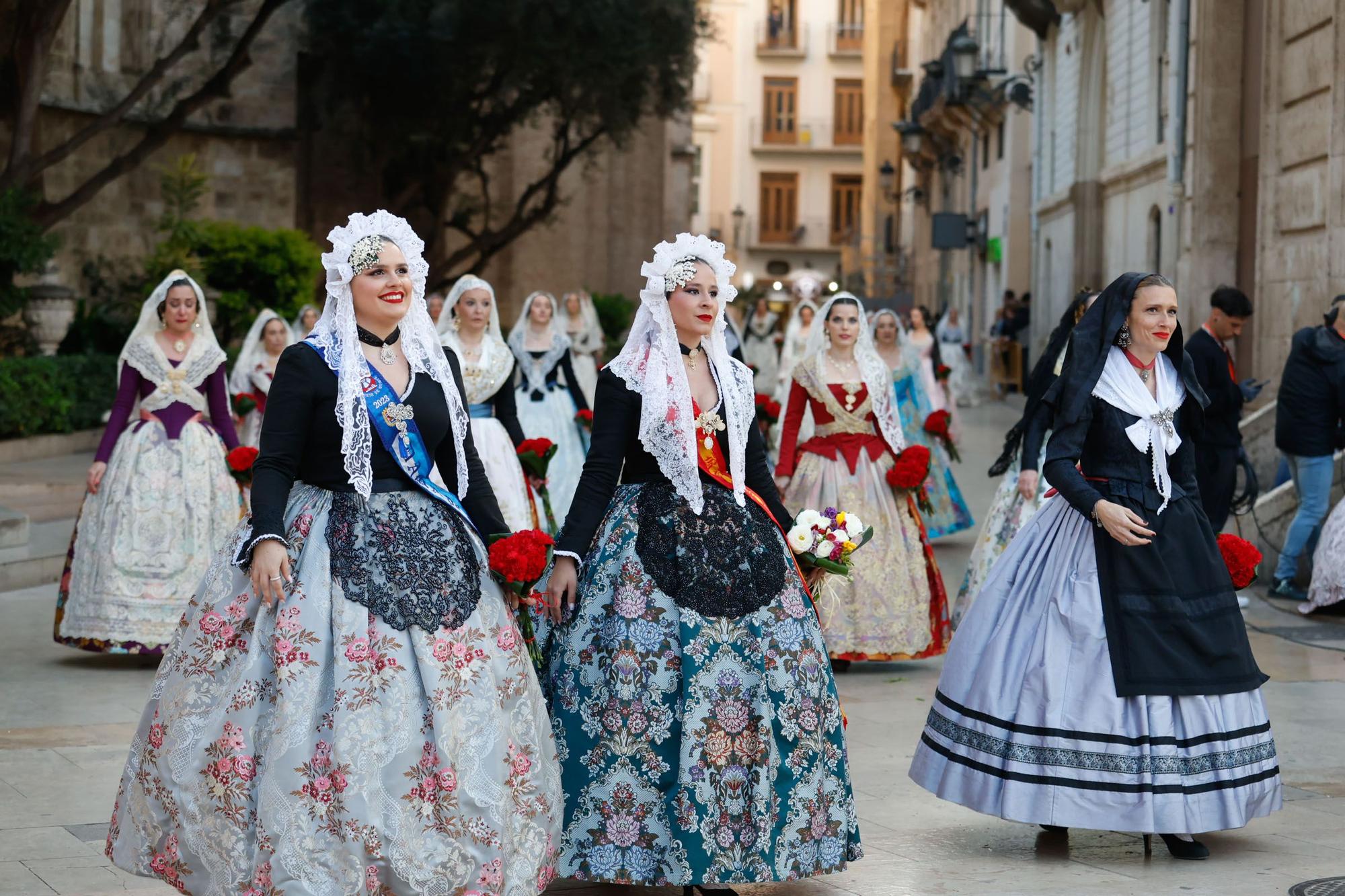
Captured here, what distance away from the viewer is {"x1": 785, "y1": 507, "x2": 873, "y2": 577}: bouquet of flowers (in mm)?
5270

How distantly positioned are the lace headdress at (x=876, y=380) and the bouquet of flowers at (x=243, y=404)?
4204 mm

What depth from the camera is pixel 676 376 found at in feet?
17.4

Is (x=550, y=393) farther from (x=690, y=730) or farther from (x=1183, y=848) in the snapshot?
(x=690, y=730)

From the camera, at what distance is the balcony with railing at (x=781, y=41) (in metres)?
74.4

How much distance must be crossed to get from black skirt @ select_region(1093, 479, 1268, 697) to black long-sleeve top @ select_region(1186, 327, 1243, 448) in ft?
13.5

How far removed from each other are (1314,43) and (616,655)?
10.6 meters

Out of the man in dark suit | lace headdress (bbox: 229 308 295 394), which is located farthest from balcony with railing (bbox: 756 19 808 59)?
the man in dark suit

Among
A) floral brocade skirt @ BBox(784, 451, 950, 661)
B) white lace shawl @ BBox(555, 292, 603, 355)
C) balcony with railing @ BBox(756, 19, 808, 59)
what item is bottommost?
floral brocade skirt @ BBox(784, 451, 950, 661)

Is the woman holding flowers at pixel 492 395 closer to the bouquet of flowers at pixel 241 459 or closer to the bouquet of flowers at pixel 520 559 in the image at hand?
the bouquet of flowers at pixel 241 459

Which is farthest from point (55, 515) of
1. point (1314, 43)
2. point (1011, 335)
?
point (1011, 335)

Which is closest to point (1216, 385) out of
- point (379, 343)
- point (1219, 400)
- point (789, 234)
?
point (1219, 400)

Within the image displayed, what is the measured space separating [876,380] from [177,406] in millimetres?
3591

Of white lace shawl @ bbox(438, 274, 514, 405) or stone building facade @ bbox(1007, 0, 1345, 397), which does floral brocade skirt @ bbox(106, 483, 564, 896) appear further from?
stone building facade @ bbox(1007, 0, 1345, 397)

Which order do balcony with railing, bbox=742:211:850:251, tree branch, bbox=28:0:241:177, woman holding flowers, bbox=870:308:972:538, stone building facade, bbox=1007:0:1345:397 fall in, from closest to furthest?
woman holding flowers, bbox=870:308:972:538 < stone building facade, bbox=1007:0:1345:397 < tree branch, bbox=28:0:241:177 < balcony with railing, bbox=742:211:850:251
